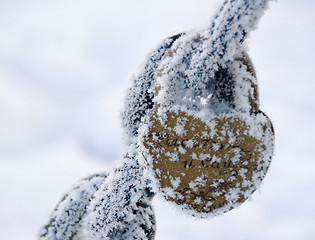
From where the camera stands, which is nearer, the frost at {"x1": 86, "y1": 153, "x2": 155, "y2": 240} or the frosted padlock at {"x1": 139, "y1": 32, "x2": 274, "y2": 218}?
the frosted padlock at {"x1": 139, "y1": 32, "x2": 274, "y2": 218}

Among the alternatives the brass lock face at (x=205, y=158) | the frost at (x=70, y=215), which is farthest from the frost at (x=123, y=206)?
the brass lock face at (x=205, y=158)

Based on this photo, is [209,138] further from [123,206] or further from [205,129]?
[123,206]

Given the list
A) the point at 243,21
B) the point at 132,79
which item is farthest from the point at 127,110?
the point at 243,21

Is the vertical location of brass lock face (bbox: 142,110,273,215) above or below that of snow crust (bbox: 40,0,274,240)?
below

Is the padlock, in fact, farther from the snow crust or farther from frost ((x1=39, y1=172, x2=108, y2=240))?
frost ((x1=39, y1=172, x2=108, y2=240))

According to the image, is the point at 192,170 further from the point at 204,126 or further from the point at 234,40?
the point at 234,40

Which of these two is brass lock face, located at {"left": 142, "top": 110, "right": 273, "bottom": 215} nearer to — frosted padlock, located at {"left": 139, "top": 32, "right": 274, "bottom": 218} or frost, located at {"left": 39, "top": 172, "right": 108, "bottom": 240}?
frosted padlock, located at {"left": 139, "top": 32, "right": 274, "bottom": 218}

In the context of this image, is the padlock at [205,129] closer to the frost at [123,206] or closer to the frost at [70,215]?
the frost at [123,206]

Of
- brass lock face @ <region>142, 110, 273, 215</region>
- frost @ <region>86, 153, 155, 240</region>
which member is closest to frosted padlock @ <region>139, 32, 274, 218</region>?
brass lock face @ <region>142, 110, 273, 215</region>
